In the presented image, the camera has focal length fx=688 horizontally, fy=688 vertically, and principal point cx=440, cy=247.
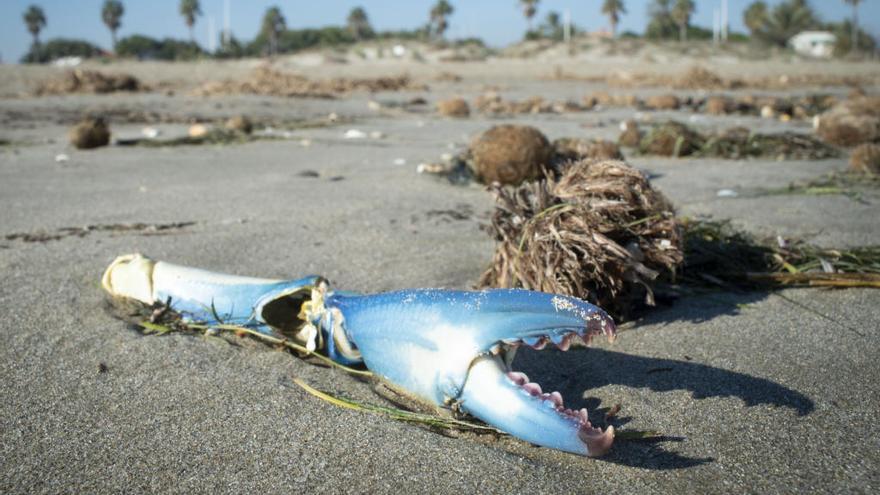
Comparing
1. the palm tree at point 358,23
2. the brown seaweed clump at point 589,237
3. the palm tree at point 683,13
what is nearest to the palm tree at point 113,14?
the palm tree at point 358,23

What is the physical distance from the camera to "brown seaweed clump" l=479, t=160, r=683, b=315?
2033mm

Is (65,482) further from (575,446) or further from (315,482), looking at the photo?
(575,446)

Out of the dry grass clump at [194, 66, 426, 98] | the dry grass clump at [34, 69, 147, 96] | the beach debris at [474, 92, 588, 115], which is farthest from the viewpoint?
the dry grass clump at [194, 66, 426, 98]

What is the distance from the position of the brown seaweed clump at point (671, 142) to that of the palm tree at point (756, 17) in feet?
169

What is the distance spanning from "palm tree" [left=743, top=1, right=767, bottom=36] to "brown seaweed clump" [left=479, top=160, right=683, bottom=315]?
183 ft

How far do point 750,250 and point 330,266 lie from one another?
1.66m

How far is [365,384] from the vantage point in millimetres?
1819

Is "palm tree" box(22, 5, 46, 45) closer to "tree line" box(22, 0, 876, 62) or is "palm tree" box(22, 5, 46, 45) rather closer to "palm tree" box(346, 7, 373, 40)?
"tree line" box(22, 0, 876, 62)

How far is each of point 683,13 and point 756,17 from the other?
25.8 feet

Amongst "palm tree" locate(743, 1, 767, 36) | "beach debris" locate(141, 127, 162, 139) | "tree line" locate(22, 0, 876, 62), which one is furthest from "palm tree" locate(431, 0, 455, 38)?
"beach debris" locate(141, 127, 162, 139)

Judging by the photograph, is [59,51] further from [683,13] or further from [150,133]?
[150,133]

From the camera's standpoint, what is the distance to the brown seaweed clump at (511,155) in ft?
14.6

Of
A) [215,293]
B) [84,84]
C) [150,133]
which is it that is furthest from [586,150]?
[84,84]

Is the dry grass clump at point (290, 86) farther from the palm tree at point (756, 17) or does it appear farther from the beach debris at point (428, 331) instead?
the palm tree at point (756, 17)
